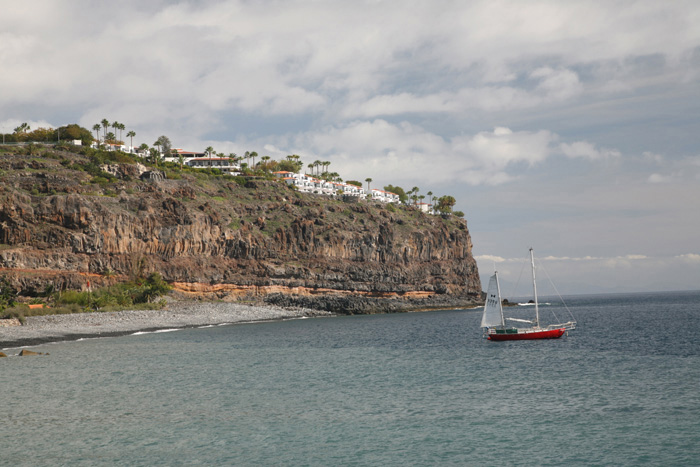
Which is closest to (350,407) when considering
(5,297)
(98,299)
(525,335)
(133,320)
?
(525,335)

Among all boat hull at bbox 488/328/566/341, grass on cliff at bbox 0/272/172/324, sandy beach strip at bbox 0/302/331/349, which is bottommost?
boat hull at bbox 488/328/566/341

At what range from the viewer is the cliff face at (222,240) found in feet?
336

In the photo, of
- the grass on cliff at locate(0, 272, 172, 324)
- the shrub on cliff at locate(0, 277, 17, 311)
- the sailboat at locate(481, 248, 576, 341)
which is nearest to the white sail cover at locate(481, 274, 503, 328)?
the sailboat at locate(481, 248, 576, 341)

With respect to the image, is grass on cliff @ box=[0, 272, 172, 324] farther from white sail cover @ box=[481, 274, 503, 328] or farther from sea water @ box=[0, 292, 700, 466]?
white sail cover @ box=[481, 274, 503, 328]

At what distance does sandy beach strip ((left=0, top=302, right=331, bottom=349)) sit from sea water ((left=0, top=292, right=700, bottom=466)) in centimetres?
1052

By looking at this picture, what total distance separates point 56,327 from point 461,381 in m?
54.5

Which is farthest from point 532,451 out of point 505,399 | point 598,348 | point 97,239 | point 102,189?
point 102,189

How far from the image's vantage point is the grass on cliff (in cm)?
7692

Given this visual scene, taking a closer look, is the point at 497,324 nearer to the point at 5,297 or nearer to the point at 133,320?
the point at 133,320

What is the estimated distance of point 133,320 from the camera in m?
83.0

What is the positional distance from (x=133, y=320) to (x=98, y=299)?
14.2 meters

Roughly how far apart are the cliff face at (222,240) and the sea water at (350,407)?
5575 centimetres

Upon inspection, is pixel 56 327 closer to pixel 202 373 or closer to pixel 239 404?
pixel 202 373

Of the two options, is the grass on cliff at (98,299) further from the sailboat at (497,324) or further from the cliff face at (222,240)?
the sailboat at (497,324)
